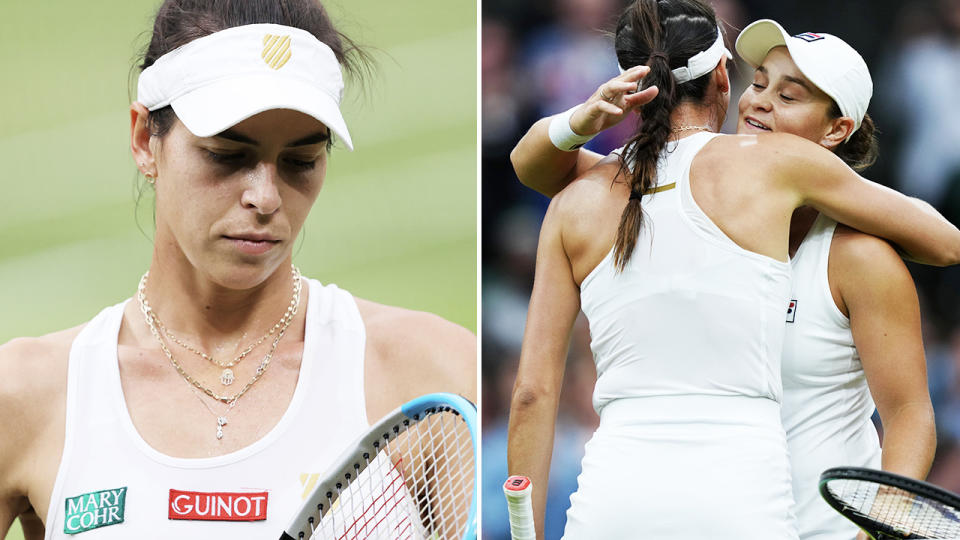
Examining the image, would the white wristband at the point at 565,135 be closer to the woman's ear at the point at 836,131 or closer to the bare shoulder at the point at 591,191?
the bare shoulder at the point at 591,191

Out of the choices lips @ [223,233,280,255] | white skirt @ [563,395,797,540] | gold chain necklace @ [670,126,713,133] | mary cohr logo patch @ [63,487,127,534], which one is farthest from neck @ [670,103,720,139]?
mary cohr logo patch @ [63,487,127,534]

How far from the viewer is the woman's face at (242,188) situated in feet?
6.72

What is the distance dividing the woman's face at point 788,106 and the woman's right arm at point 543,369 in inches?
14.4

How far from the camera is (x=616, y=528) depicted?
1.88 metres

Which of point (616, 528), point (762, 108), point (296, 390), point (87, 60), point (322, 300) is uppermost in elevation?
point (87, 60)

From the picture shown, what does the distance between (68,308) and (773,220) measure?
184 cm

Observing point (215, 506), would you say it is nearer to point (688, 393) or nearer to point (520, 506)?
point (520, 506)

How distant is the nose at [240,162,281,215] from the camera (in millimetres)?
2029

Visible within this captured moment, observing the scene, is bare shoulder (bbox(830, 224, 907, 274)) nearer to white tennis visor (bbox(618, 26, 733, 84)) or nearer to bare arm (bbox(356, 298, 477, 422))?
white tennis visor (bbox(618, 26, 733, 84))

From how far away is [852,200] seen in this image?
1912 millimetres

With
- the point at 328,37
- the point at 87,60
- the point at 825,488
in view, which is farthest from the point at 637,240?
the point at 87,60

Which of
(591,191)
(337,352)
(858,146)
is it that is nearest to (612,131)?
(858,146)

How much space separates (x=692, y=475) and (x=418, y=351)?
2.04 ft

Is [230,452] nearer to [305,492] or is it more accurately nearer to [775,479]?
[305,492]
